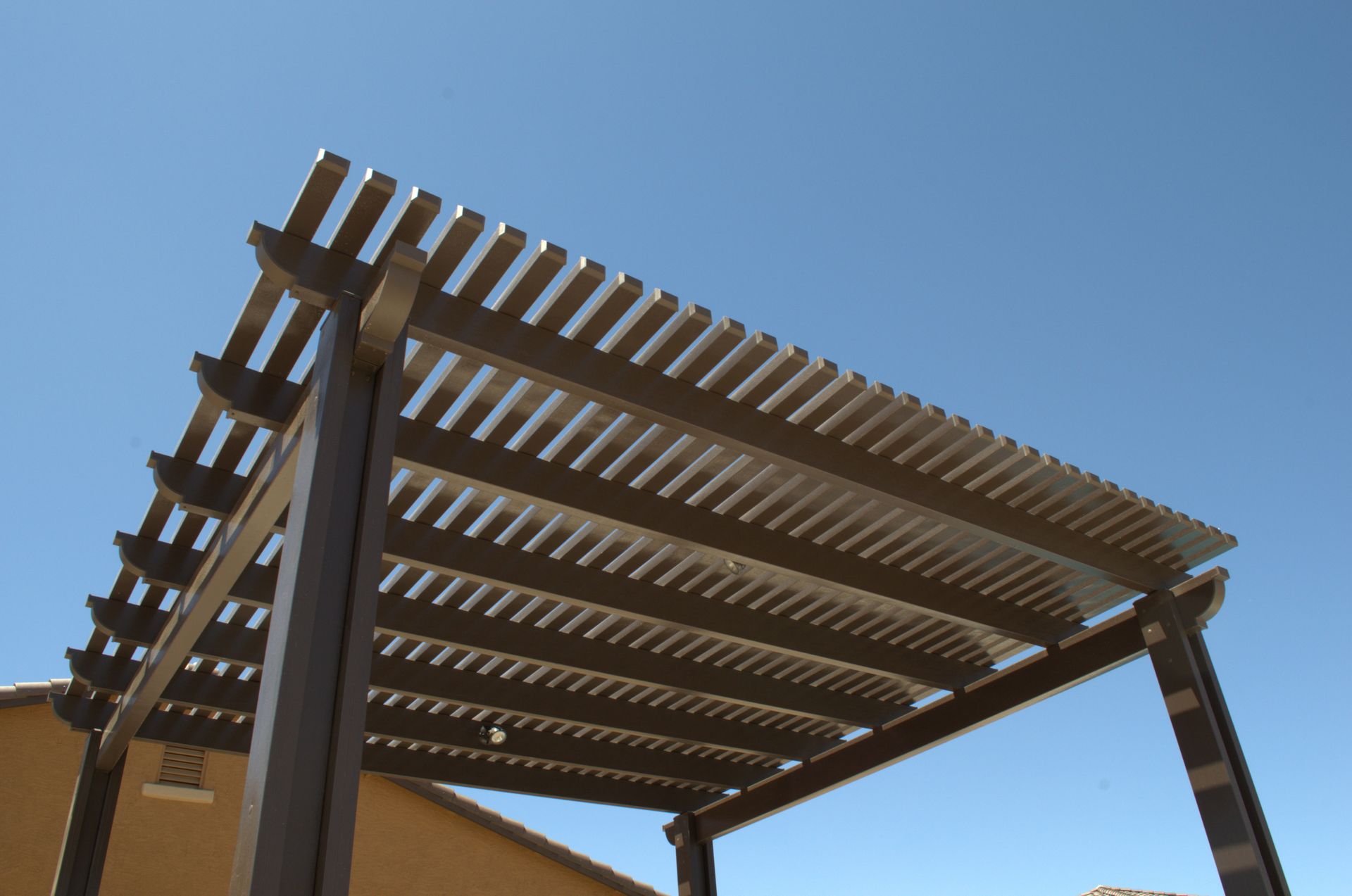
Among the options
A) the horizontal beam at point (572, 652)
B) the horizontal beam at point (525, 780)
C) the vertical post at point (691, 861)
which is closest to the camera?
the horizontal beam at point (572, 652)

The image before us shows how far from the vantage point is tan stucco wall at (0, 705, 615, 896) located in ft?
28.8

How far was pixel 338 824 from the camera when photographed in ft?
9.14

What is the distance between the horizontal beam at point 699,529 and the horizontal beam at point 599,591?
0.62 metres

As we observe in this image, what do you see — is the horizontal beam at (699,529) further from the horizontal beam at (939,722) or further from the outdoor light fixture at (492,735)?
the outdoor light fixture at (492,735)

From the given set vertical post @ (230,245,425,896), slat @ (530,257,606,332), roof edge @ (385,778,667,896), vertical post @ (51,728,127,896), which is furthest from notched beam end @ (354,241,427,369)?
roof edge @ (385,778,667,896)

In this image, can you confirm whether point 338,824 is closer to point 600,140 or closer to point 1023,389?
point 600,140

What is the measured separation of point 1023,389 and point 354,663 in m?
9.79

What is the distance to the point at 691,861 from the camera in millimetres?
8258

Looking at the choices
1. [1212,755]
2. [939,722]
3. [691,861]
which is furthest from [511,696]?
[1212,755]

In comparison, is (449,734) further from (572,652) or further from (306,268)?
(306,268)

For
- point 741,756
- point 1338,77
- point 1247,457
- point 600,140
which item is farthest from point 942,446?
point 1247,457

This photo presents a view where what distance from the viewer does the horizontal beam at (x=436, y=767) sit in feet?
20.6

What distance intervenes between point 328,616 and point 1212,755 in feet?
14.1

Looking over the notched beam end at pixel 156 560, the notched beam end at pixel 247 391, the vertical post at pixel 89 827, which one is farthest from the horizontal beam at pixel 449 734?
the notched beam end at pixel 247 391
